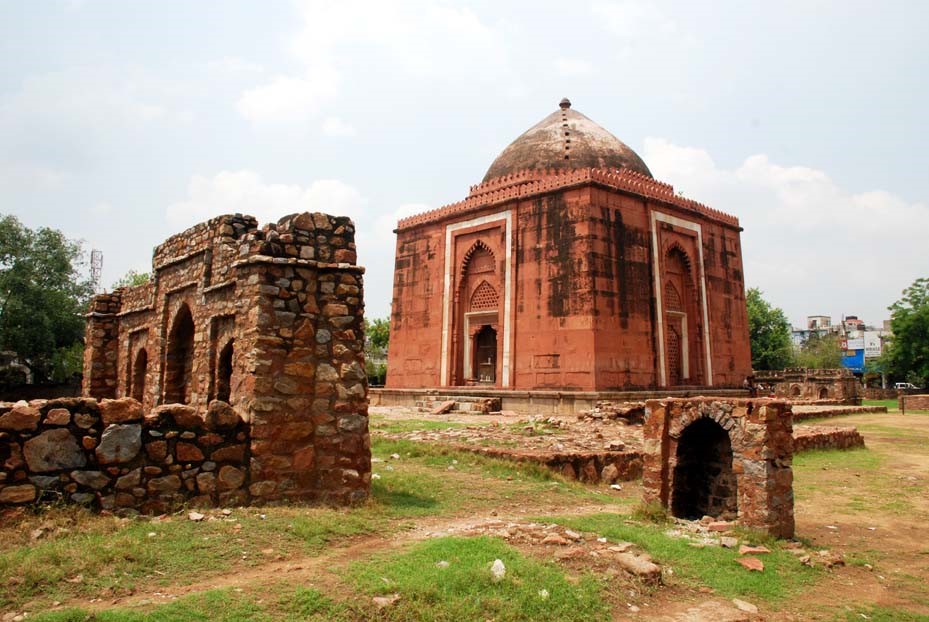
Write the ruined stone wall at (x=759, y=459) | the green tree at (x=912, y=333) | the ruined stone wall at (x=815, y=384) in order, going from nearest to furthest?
1. the ruined stone wall at (x=759, y=459)
2. the ruined stone wall at (x=815, y=384)
3. the green tree at (x=912, y=333)

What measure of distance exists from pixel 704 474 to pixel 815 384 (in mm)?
29276

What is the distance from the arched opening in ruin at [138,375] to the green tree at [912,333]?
4240 centimetres

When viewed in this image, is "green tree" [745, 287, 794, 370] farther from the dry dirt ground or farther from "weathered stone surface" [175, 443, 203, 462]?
"weathered stone surface" [175, 443, 203, 462]

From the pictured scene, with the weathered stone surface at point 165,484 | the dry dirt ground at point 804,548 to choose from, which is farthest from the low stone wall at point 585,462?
the weathered stone surface at point 165,484

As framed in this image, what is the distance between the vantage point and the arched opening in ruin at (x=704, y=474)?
7336 millimetres

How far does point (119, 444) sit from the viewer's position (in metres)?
5.23

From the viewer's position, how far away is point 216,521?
516 cm

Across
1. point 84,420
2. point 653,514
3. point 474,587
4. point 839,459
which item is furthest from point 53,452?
point 839,459

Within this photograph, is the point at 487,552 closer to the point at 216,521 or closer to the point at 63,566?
the point at 216,521

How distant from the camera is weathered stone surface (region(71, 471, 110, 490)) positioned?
5016 mm

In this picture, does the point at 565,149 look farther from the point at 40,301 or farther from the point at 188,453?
the point at 40,301

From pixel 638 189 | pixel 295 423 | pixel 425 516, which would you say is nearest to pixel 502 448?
pixel 425 516

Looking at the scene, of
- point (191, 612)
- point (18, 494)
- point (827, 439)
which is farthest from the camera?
point (827, 439)

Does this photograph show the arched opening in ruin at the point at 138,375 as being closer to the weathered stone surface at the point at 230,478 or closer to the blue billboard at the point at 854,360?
the weathered stone surface at the point at 230,478
